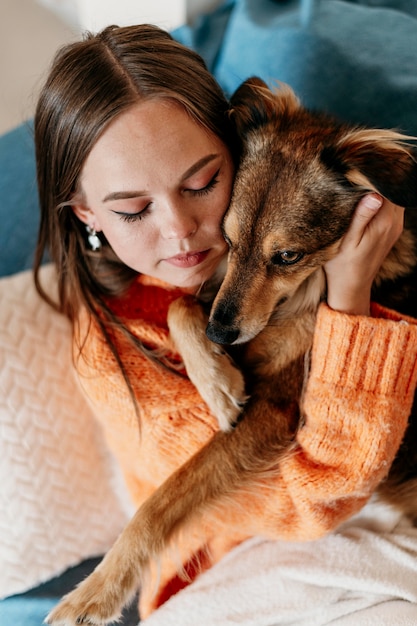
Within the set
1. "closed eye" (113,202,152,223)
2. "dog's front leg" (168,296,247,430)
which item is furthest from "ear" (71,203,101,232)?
"dog's front leg" (168,296,247,430)

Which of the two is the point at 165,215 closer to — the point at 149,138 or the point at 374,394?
the point at 149,138

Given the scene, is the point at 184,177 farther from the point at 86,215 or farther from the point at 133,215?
the point at 86,215

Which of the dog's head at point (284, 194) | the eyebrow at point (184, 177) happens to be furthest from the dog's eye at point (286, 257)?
the eyebrow at point (184, 177)

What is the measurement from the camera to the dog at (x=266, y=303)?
114cm

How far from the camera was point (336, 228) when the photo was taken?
119 cm

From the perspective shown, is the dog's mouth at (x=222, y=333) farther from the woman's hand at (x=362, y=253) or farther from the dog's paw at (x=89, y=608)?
the dog's paw at (x=89, y=608)

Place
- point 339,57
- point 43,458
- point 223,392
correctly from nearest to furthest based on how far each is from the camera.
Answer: point 223,392, point 43,458, point 339,57

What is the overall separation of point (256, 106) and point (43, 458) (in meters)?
1.04

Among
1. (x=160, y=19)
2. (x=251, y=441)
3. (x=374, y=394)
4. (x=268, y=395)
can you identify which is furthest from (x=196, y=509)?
(x=160, y=19)

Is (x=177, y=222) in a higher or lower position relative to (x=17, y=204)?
higher

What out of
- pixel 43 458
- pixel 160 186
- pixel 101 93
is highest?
pixel 101 93

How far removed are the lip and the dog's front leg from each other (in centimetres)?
16

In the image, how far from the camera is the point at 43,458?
1.57 m

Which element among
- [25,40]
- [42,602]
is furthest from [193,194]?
[25,40]
